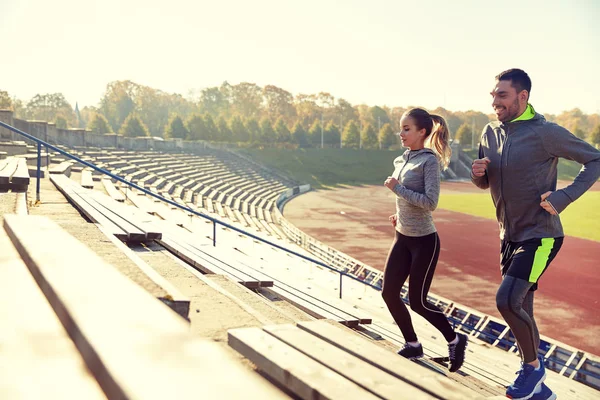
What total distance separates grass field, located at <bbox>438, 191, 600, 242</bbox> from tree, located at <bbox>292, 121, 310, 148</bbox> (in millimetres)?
A: 37645

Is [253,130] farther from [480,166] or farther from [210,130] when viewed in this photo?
[480,166]

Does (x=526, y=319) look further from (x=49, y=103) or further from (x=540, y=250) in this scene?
(x=49, y=103)

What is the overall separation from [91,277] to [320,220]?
31179 mm

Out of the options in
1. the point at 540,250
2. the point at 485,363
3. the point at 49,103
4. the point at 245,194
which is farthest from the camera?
the point at 49,103

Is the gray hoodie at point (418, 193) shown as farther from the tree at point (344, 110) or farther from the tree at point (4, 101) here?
the tree at point (344, 110)

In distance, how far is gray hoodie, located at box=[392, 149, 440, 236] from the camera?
3.77 metres

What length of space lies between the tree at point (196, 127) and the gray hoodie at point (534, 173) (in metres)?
71.5

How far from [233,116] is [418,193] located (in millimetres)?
82439

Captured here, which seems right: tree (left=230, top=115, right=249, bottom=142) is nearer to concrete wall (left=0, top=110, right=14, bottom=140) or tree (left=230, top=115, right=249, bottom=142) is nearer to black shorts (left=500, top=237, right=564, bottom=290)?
concrete wall (left=0, top=110, right=14, bottom=140)

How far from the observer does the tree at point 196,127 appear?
73.4 m

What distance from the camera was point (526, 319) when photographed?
3.41 m

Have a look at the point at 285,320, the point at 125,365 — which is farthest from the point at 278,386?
the point at 285,320

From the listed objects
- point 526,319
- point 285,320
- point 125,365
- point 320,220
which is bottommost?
point 320,220

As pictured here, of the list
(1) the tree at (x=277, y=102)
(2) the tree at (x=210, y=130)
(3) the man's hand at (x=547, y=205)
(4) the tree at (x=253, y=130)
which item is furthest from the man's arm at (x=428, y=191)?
(1) the tree at (x=277, y=102)
